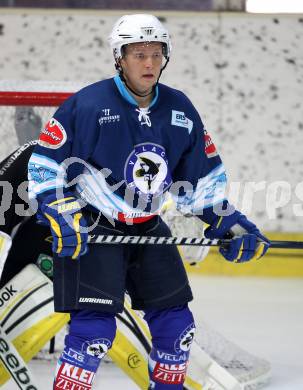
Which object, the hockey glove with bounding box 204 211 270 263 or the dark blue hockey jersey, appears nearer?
the dark blue hockey jersey

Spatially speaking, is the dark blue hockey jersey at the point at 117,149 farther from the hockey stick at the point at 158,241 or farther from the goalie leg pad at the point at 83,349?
the goalie leg pad at the point at 83,349

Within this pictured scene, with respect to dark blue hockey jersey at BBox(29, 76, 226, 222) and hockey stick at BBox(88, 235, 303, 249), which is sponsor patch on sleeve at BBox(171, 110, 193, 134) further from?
hockey stick at BBox(88, 235, 303, 249)

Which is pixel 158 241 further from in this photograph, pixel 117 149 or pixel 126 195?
pixel 117 149

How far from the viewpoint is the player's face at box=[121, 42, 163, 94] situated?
2670 millimetres

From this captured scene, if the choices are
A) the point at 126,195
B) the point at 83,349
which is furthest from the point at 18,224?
the point at 83,349

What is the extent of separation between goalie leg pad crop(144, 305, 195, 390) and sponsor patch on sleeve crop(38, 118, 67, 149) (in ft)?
1.71

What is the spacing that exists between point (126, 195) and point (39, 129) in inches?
33.5

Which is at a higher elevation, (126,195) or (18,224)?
(126,195)

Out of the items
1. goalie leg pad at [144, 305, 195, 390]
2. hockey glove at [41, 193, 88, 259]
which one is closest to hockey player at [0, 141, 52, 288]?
hockey glove at [41, 193, 88, 259]

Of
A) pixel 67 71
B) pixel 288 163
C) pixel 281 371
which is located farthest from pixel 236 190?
pixel 281 371

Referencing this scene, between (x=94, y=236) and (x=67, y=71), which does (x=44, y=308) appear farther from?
(x=67, y=71)

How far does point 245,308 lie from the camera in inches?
180

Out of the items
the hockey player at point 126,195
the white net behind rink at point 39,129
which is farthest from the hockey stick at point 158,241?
the white net behind rink at point 39,129

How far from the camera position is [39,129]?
11.4ft
